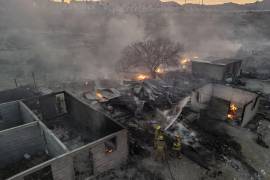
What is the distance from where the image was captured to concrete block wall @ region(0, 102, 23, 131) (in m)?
14.2

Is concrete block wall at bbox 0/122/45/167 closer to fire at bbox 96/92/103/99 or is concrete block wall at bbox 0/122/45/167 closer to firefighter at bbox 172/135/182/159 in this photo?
firefighter at bbox 172/135/182/159

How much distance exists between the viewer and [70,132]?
15.3m

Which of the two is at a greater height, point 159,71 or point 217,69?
point 217,69

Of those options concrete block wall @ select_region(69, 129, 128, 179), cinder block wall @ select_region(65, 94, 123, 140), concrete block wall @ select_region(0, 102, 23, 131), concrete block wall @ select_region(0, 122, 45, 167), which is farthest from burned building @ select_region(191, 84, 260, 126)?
concrete block wall @ select_region(0, 102, 23, 131)

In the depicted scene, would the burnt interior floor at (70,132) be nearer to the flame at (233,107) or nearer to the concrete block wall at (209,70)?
the flame at (233,107)

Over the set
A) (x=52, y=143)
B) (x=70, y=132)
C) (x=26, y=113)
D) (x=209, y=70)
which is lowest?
(x=70, y=132)

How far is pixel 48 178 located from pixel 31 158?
Answer: 4.23 m

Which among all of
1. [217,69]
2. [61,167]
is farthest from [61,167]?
[217,69]

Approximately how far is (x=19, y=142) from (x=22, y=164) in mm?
1297

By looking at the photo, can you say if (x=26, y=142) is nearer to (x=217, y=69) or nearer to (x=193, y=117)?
(x=193, y=117)

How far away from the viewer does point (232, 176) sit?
11266 mm

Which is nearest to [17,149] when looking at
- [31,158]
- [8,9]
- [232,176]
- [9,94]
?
[31,158]

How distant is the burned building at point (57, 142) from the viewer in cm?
945

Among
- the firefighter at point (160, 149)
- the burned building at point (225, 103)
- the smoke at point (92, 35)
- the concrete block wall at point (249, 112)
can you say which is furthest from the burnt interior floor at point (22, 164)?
the smoke at point (92, 35)
